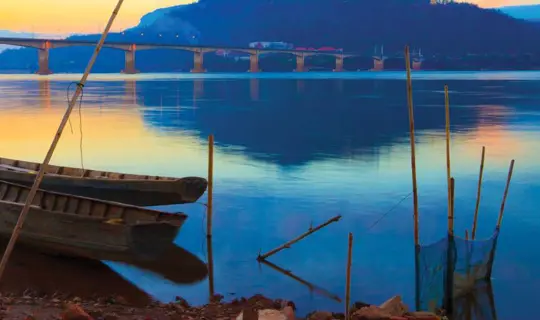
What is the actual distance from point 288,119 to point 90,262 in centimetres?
3603

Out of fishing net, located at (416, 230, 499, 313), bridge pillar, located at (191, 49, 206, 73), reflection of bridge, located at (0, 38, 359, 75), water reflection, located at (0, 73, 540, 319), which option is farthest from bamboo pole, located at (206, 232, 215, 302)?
bridge pillar, located at (191, 49, 206, 73)

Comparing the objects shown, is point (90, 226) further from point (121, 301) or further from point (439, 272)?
point (439, 272)

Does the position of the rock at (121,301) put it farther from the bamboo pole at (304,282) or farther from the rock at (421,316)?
the rock at (421,316)

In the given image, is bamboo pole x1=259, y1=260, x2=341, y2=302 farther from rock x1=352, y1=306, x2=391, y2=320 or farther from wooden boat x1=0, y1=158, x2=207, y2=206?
wooden boat x1=0, y1=158, x2=207, y2=206

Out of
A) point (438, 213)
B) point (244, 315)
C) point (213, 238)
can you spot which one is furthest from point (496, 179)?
point (244, 315)

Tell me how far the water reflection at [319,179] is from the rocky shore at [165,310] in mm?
948

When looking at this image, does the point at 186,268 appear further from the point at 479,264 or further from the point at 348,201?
the point at 348,201

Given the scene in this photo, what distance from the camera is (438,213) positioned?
1875 cm

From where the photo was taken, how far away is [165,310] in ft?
36.2


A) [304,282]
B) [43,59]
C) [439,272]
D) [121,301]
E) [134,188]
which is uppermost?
[43,59]

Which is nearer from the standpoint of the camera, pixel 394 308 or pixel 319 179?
pixel 394 308

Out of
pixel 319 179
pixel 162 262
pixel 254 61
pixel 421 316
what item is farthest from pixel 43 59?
pixel 421 316

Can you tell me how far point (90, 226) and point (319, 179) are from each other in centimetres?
1201

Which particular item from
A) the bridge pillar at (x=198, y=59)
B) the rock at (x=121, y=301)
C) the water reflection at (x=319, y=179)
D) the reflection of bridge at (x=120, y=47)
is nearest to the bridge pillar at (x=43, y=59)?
the reflection of bridge at (x=120, y=47)
